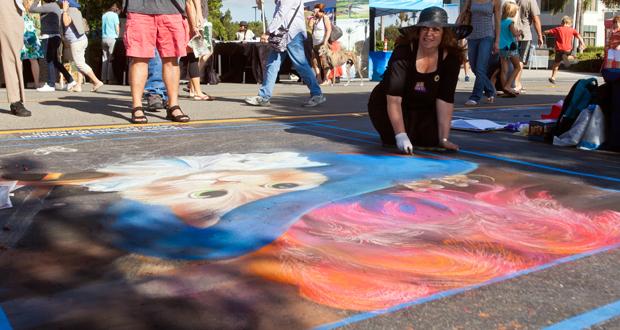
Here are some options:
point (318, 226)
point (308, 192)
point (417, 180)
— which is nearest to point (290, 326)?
point (318, 226)

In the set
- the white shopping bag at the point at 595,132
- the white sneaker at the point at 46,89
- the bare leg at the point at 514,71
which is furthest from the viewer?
the white sneaker at the point at 46,89

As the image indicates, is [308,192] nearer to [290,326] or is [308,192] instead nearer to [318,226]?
[318,226]

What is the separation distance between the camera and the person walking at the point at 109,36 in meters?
13.0

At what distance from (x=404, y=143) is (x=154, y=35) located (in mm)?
2819

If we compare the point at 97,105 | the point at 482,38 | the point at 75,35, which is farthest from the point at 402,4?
the point at 97,105

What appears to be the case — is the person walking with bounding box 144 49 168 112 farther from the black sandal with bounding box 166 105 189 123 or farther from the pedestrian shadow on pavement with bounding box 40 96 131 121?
the black sandal with bounding box 166 105 189 123

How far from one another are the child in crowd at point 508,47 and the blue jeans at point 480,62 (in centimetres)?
137

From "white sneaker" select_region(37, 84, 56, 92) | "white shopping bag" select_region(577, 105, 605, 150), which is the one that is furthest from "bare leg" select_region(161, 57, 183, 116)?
"white sneaker" select_region(37, 84, 56, 92)

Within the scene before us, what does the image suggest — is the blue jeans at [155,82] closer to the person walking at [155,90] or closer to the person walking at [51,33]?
the person walking at [155,90]

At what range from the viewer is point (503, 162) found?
4.23m

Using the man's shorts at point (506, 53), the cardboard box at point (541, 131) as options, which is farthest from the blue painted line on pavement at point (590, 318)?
the man's shorts at point (506, 53)

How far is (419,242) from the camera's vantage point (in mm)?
2469

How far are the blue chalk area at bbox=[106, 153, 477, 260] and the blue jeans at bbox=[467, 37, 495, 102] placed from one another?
5.01m

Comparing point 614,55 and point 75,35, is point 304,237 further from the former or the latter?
point 75,35
